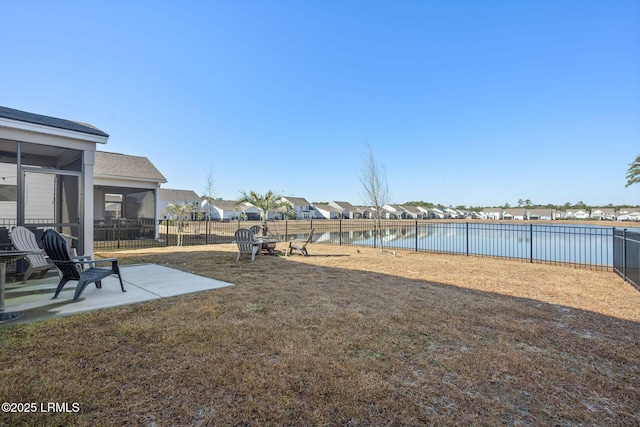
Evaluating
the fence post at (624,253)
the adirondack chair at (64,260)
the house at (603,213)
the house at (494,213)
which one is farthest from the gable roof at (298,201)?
the house at (603,213)

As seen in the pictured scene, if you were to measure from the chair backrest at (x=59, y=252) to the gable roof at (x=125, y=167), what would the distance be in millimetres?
11674

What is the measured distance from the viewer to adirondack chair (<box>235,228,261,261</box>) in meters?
8.77

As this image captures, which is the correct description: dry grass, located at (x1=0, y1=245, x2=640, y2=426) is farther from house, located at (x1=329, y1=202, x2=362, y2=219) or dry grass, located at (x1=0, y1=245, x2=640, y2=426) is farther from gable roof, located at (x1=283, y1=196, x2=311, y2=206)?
house, located at (x1=329, y1=202, x2=362, y2=219)

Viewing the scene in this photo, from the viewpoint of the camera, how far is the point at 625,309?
473cm

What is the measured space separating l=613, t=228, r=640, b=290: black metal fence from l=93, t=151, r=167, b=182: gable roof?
18.7 meters

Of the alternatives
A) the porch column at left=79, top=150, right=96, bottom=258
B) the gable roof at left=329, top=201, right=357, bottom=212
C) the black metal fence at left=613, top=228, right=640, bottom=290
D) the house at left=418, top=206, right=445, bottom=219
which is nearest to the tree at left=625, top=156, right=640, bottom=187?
the black metal fence at left=613, top=228, right=640, bottom=290

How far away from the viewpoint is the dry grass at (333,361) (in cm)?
204

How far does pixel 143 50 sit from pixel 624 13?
1649 cm

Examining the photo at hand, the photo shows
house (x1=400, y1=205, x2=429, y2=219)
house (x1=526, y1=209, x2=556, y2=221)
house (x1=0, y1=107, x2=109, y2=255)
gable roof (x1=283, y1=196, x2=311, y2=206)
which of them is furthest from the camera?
house (x1=400, y1=205, x2=429, y2=219)

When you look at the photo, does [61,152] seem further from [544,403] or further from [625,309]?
[625,309]

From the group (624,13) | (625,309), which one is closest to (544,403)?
(625,309)

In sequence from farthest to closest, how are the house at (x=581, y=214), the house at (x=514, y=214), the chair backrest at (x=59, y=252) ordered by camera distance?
the house at (x=514, y=214)
the house at (x=581, y=214)
the chair backrest at (x=59, y=252)

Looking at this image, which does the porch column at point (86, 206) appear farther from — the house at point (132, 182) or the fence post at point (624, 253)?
the fence post at point (624, 253)

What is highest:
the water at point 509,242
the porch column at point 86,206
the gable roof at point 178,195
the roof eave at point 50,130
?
the gable roof at point 178,195
